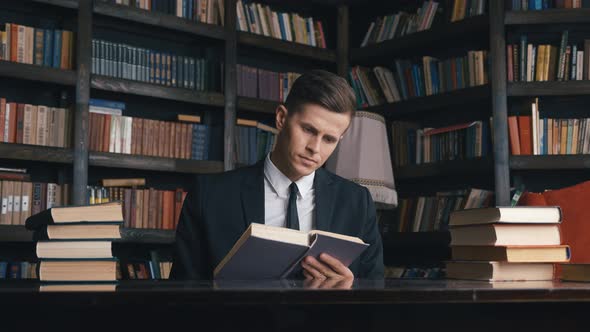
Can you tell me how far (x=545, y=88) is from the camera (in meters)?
3.90

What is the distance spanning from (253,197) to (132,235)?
1.85 metres

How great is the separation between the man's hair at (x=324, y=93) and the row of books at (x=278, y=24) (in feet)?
7.67

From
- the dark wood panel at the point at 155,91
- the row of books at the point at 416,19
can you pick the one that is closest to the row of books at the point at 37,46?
the dark wood panel at the point at 155,91

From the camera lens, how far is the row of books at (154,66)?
12.7 feet

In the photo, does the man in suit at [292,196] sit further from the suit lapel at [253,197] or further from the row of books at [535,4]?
the row of books at [535,4]

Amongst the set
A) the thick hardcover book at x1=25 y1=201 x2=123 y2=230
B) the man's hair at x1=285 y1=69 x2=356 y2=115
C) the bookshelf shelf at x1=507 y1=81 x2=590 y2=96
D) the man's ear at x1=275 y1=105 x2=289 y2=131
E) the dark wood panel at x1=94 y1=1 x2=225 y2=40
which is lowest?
the thick hardcover book at x1=25 y1=201 x2=123 y2=230

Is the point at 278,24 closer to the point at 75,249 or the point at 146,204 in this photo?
the point at 146,204

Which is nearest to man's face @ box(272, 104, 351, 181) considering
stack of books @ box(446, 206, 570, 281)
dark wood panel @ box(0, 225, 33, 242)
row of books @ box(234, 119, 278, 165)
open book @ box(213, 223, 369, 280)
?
open book @ box(213, 223, 369, 280)

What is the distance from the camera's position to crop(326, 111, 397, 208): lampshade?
3.63 metres

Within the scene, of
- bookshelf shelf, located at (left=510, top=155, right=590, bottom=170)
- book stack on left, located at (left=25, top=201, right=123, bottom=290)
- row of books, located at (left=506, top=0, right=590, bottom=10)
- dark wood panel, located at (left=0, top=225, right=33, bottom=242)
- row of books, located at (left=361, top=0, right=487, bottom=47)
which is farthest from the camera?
row of books, located at (left=361, top=0, right=487, bottom=47)

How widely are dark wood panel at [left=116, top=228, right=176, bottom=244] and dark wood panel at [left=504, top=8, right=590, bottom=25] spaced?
2.13m

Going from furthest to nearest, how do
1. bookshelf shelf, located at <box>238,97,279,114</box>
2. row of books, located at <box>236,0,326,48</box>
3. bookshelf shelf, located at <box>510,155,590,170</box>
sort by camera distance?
row of books, located at <box>236,0,326,48</box>, bookshelf shelf, located at <box>238,97,279,114</box>, bookshelf shelf, located at <box>510,155,590,170</box>

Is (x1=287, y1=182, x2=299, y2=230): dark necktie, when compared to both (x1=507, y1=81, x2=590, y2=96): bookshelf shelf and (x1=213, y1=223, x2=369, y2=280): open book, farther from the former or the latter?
(x1=507, y1=81, x2=590, y2=96): bookshelf shelf

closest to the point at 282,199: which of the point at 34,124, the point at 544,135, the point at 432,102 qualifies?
the point at 34,124
